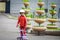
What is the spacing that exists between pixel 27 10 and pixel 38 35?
2.47 m

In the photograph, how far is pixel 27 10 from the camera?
60.8 feet

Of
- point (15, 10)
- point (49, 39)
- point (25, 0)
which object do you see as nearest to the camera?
Result: point (49, 39)

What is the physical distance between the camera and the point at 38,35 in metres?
17.0

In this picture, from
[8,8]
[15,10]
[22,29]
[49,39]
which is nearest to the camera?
[22,29]

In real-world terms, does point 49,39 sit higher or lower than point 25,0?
lower

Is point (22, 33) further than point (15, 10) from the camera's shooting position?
No

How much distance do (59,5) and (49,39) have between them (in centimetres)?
2535

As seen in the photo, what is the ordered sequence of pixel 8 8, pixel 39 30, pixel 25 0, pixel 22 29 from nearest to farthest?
pixel 22 29
pixel 39 30
pixel 25 0
pixel 8 8

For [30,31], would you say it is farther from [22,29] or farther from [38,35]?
[22,29]

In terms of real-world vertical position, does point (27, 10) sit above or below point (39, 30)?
above

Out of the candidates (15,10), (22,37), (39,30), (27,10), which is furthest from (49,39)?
(15,10)

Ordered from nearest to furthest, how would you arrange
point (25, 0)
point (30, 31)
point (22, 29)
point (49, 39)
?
point (22, 29), point (49, 39), point (30, 31), point (25, 0)

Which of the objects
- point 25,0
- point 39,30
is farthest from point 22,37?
point 25,0

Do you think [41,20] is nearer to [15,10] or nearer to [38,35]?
[38,35]
